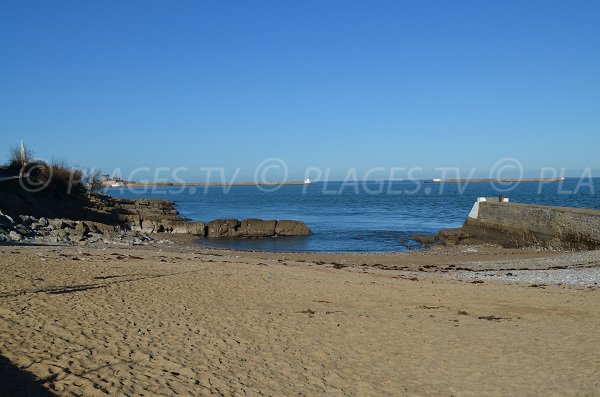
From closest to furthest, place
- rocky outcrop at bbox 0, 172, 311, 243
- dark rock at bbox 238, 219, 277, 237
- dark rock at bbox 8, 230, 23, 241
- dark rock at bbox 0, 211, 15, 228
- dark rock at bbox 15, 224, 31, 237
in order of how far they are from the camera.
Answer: dark rock at bbox 8, 230, 23, 241
dark rock at bbox 15, 224, 31, 237
dark rock at bbox 0, 211, 15, 228
rocky outcrop at bbox 0, 172, 311, 243
dark rock at bbox 238, 219, 277, 237

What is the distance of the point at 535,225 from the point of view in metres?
31.7

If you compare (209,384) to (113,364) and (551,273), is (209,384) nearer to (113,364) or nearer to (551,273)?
(113,364)

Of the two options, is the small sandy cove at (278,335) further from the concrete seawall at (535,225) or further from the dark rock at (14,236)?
the concrete seawall at (535,225)

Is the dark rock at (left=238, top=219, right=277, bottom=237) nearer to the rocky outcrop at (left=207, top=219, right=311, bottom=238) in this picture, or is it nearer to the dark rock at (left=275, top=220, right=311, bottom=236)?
the rocky outcrop at (left=207, top=219, right=311, bottom=238)

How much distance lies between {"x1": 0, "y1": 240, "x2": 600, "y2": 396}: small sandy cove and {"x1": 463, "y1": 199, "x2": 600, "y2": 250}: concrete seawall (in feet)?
45.5

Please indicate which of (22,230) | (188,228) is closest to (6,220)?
(22,230)

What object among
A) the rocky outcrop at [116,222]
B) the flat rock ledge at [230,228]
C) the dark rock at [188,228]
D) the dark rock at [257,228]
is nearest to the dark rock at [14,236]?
the rocky outcrop at [116,222]

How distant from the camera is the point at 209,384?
661cm

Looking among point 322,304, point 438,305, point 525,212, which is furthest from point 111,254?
point 525,212

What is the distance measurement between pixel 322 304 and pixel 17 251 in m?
10.2

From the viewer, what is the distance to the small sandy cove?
673 cm

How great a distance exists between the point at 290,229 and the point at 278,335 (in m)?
28.9

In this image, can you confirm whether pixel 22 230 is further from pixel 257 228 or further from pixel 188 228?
pixel 257 228

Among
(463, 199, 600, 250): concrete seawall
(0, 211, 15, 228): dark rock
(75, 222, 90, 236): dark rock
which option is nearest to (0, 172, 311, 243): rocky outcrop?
(75, 222, 90, 236): dark rock
